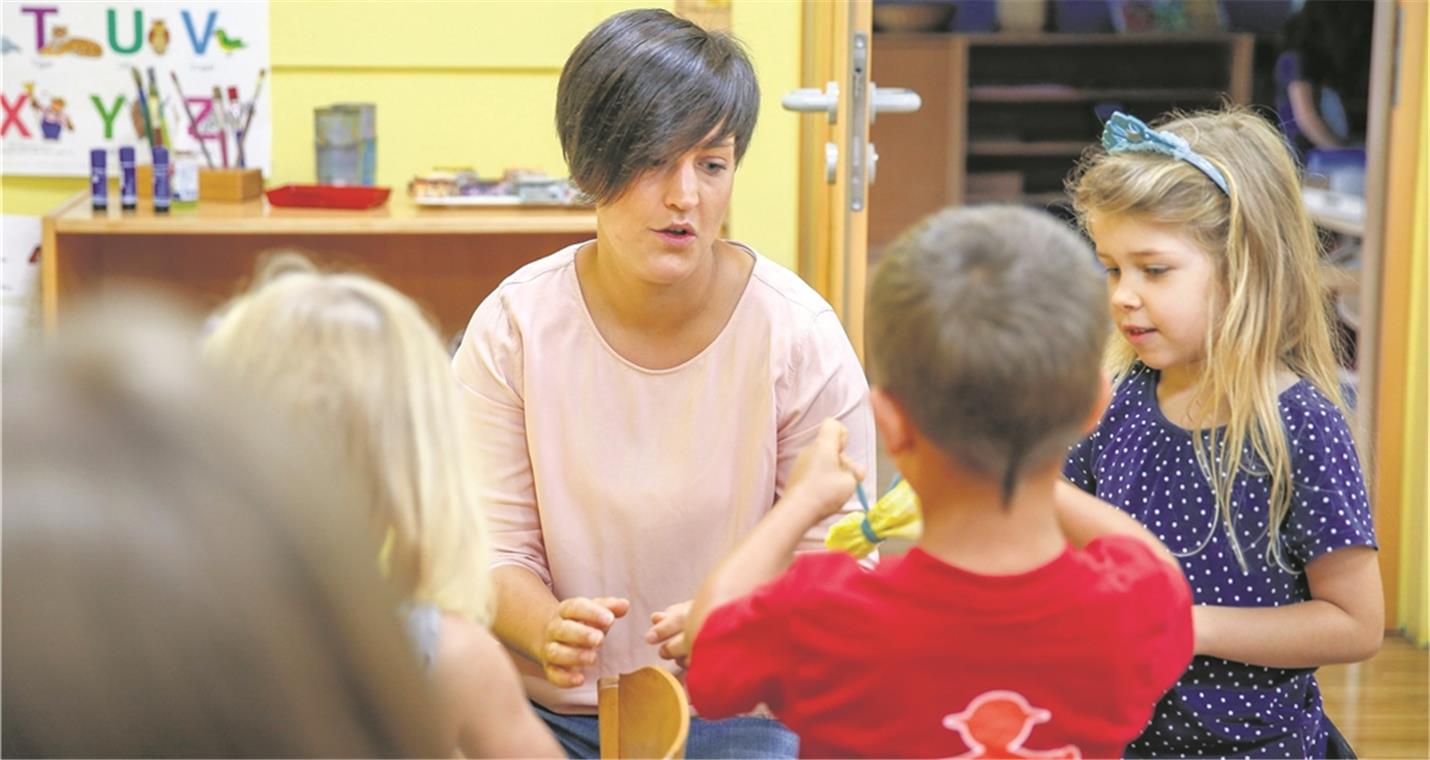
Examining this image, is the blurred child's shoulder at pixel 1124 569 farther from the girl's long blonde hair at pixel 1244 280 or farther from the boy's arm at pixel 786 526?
the girl's long blonde hair at pixel 1244 280

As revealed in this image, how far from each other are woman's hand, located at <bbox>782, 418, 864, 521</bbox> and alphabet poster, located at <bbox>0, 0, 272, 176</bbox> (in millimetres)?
2201

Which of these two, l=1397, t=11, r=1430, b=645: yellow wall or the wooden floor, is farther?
l=1397, t=11, r=1430, b=645: yellow wall

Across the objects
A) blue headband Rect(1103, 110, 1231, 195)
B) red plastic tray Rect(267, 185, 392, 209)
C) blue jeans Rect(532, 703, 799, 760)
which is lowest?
blue jeans Rect(532, 703, 799, 760)

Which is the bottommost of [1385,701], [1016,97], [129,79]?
[1385,701]

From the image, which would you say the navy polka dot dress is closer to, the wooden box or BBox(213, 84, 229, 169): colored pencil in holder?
the wooden box

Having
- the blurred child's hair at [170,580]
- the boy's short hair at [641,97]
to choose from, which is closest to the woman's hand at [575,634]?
the boy's short hair at [641,97]

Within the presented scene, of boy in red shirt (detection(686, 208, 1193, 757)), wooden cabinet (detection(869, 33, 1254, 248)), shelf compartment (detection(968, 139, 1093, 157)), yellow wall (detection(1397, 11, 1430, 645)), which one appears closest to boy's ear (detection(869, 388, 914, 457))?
boy in red shirt (detection(686, 208, 1193, 757))

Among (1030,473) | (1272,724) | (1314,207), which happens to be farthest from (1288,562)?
(1314,207)

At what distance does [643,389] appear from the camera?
5.53 feet

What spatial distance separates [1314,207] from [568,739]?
160 inches

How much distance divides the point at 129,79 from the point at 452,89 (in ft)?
2.11

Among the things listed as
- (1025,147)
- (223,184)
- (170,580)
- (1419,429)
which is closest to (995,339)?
(170,580)

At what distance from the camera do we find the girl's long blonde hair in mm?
1515

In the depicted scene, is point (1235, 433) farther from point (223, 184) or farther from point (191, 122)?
point (191, 122)
